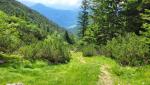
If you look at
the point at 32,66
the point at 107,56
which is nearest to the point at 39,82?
the point at 32,66

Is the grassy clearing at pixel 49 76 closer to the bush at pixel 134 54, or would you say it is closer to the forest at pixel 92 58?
the forest at pixel 92 58

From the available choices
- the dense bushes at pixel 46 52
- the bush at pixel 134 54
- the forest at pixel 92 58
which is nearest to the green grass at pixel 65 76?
the forest at pixel 92 58

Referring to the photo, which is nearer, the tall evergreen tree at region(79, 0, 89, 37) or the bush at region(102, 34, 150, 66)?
the bush at region(102, 34, 150, 66)

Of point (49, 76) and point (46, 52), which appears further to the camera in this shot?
point (46, 52)

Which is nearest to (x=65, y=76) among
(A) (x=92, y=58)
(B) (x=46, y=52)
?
(B) (x=46, y=52)

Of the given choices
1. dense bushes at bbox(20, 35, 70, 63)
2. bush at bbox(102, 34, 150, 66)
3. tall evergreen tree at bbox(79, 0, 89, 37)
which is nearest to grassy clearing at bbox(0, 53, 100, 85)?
dense bushes at bbox(20, 35, 70, 63)

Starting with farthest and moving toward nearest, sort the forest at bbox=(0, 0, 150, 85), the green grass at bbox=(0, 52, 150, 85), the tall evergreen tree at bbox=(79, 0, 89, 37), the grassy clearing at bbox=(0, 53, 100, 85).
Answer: the tall evergreen tree at bbox=(79, 0, 89, 37) < the forest at bbox=(0, 0, 150, 85) < the green grass at bbox=(0, 52, 150, 85) < the grassy clearing at bbox=(0, 53, 100, 85)

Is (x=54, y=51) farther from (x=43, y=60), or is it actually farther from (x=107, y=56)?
(x=107, y=56)

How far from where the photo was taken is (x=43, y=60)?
31016 millimetres

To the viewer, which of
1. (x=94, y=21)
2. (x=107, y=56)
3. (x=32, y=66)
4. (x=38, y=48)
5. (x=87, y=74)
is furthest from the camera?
(x=94, y=21)

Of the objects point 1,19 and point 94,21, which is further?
point 94,21

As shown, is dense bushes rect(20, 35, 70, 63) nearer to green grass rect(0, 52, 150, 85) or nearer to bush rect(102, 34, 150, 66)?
green grass rect(0, 52, 150, 85)

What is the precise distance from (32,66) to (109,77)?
7.06 m

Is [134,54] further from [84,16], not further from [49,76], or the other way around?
[84,16]
